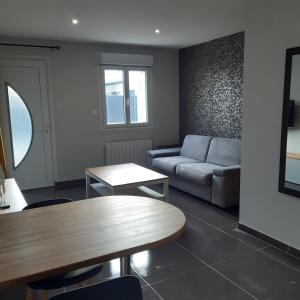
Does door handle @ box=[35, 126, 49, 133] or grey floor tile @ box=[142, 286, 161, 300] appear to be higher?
door handle @ box=[35, 126, 49, 133]

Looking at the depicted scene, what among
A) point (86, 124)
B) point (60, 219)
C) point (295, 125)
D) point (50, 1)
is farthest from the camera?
point (86, 124)

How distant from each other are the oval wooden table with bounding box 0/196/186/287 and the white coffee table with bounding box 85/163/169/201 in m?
1.52

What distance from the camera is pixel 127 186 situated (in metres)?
3.31

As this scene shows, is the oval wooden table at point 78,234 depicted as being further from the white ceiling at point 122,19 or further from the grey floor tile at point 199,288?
the white ceiling at point 122,19

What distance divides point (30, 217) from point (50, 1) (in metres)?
2.21

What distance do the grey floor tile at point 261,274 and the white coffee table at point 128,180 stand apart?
1119 millimetres

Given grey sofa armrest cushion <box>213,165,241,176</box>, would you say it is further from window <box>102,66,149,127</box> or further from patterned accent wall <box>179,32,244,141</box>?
window <box>102,66,149,127</box>

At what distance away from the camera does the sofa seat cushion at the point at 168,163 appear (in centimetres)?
463

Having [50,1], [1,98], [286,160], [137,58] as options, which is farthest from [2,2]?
[286,160]

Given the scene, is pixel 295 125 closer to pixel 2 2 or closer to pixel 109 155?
pixel 2 2

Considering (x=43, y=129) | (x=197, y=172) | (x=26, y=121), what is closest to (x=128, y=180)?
(x=197, y=172)

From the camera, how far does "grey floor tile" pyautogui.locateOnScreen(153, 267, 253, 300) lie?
7.06 feet

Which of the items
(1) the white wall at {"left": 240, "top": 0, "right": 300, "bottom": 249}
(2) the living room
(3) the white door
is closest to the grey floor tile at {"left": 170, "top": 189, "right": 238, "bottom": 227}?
(2) the living room

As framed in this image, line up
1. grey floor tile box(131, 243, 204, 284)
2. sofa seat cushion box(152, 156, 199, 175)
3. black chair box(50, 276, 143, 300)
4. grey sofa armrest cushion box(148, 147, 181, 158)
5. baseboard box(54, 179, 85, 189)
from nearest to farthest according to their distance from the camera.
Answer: black chair box(50, 276, 143, 300)
grey floor tile box(131, 243, 204, 284)
sofa seat cushion box(152, 156, 199, 175)
baseboard box(54, 179, 85, 189)
grey sofa armrest cushion box(148, 147, 181, 158)
